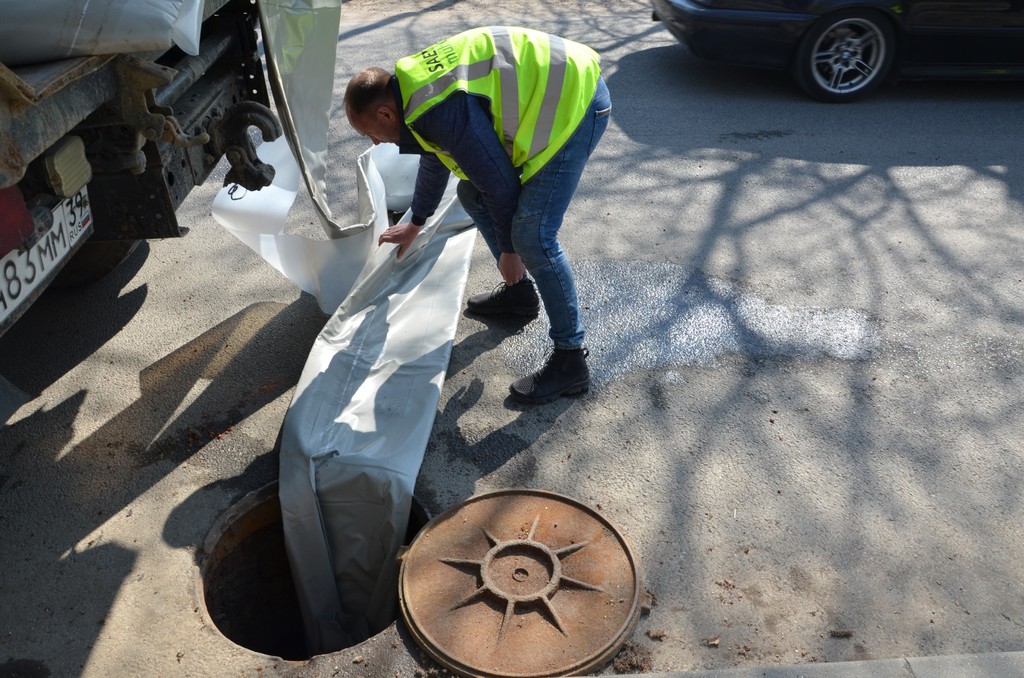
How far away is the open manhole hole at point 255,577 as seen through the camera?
3.06 metres

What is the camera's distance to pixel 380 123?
10.2ft

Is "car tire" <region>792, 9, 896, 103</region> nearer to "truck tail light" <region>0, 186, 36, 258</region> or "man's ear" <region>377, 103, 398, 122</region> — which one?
"man's ear" <region>377, 103, 398, 122</region>

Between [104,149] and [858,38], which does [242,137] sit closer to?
[104,149]

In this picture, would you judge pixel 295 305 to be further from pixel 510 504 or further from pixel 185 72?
pixel 510 504

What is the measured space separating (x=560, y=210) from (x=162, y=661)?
2059 mm

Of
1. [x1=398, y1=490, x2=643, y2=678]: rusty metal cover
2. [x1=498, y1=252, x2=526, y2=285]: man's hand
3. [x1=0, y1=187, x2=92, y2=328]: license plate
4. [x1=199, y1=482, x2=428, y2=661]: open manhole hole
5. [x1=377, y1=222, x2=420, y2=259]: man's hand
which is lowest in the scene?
[x1=199, y1=482, x2=428, y2=661]: open manhole hole

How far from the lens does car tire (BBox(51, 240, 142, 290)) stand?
4270mm

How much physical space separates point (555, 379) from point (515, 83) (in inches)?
47.4

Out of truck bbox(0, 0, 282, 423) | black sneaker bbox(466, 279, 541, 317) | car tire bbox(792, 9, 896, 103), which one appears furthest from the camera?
car tire bbox(792, 9, 896, 103)

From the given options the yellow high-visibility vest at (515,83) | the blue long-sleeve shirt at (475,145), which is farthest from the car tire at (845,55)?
the blue long-sleeve shirt at (475,145)

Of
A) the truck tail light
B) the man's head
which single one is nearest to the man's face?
the man's head

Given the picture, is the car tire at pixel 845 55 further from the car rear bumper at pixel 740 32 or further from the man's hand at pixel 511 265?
the man's hand at pixel 511 265

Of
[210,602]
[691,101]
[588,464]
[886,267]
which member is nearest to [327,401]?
[210,602]

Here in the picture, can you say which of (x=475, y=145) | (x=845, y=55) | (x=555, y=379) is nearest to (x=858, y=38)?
(x=845, y=55)
